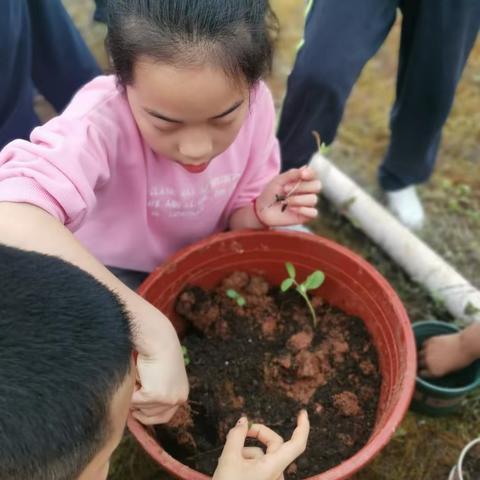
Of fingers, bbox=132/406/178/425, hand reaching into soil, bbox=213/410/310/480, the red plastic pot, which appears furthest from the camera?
the red plastic pot

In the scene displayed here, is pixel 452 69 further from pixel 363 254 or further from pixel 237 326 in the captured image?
pixel 237 326

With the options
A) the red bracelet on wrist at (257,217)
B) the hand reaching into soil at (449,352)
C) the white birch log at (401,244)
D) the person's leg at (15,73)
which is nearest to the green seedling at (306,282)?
the red bracelet on wrist at (257,217)

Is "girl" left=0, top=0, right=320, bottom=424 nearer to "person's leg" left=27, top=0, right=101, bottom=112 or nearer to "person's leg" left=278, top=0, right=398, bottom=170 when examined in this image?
"person's leg" left=278, top=0, right=398, bottom=170

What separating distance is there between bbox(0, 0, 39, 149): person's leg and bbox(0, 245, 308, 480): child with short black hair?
101cm

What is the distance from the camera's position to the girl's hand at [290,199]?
4.88 ft

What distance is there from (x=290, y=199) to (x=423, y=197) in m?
1.09

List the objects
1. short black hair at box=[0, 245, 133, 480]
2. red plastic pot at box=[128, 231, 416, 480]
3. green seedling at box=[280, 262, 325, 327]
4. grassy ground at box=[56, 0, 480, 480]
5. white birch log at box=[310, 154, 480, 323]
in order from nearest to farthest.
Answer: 1. short black hair at box=[0, 245, 133, 480]
2. red plastic pot at box=[128, 231, 416, 480]
3. green seedling at box=[280, 262, 325, 327]
4. grassy ground at box=[56, 0, 480, 480]
5. white birch log at box=[310, 154, 480, 323]

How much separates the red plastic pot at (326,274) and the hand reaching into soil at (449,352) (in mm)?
227

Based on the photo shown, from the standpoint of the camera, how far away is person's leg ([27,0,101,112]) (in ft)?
6.17

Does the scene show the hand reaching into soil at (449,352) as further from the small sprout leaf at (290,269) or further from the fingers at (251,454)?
the fingers at (251,454)

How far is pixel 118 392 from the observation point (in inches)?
35.2

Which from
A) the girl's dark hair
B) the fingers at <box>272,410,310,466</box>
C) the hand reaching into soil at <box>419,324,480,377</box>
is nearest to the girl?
the girl's dark hair

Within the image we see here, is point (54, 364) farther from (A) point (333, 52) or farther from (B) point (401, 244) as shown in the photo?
(B) point (401, 244)

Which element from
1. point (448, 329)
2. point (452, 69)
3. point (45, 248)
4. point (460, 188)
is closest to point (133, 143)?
point (45, 248)
